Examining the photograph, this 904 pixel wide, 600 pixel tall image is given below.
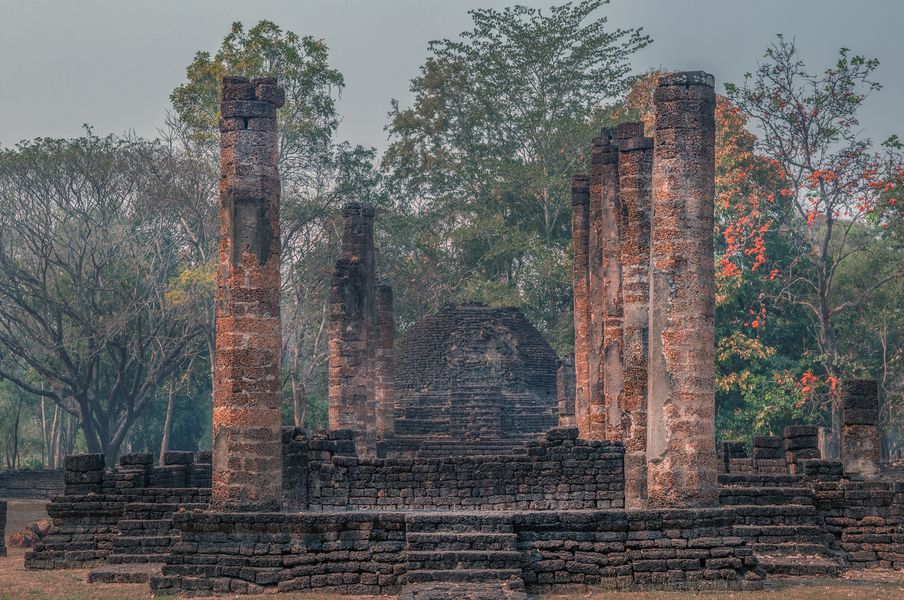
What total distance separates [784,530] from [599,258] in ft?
29.2

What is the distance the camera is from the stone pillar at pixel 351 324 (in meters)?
28.0

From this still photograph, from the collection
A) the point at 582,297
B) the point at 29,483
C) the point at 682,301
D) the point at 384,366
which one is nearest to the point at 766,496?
the point at 682,301

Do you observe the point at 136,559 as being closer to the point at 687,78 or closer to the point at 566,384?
the point at 687,78

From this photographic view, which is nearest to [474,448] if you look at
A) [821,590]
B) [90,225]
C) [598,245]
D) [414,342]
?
[598,245]

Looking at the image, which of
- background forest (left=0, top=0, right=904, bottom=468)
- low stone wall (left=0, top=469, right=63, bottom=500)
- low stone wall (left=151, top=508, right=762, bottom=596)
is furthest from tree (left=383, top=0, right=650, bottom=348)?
low stone wall (left=151, top=508, right=762, bottom=596)

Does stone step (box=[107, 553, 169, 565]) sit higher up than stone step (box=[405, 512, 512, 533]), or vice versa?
stone step (box=[405, 512, 512, 533])

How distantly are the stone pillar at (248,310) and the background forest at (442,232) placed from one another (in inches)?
781

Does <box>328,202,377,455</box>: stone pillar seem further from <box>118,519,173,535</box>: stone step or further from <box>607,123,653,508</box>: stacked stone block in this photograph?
<box>118,519,173,535</box>: stone step

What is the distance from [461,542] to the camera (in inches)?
542

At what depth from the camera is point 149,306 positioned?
4088 centimetres

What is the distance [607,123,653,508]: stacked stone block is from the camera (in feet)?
59.9

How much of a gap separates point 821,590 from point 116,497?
905 cm

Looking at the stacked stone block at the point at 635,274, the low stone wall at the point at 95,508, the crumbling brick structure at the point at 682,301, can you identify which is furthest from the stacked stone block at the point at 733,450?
the low stone wall at the point at 95,508

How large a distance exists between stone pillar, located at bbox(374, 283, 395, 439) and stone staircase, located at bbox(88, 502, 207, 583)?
1855 centimetres
